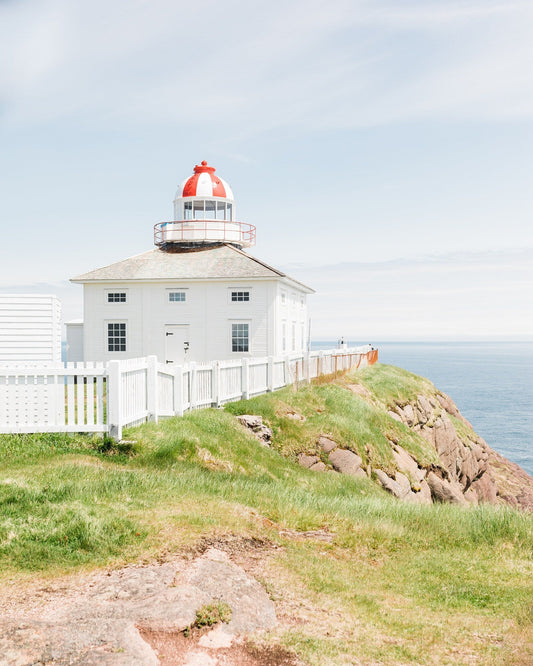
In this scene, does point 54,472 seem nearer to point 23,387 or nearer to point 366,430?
point 23,387

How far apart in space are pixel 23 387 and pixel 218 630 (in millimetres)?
9656

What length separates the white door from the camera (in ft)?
103

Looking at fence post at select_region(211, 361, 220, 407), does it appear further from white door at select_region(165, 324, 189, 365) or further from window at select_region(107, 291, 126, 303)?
window at select_region(107, 291, 126, 303)

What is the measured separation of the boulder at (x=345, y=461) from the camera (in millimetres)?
17656

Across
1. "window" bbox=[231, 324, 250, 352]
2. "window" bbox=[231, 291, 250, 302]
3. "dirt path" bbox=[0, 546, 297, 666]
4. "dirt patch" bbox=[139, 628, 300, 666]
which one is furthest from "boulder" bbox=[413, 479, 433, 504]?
"dirt patch" bbox=[139, 628, 300, 666]

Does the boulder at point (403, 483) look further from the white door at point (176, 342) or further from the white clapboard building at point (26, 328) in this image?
the white door at point (176, 342)

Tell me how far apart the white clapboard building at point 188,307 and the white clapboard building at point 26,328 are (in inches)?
567

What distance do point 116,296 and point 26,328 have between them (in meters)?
15.5

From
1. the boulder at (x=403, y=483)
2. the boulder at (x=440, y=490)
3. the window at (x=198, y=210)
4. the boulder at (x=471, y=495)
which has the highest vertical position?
the window at (x=198, y=210)

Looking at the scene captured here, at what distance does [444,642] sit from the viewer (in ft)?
17.6

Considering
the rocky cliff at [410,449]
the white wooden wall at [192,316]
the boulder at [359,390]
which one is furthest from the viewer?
the white wooden wall at [192,316]

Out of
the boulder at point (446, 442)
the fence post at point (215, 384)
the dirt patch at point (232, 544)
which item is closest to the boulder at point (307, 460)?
the fence post at point (215, 384)

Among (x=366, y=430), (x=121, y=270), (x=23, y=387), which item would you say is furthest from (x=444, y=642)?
(x=121, y=270)

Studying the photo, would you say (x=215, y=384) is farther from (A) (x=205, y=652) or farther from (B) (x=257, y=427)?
(A) (x=205, y=652)
